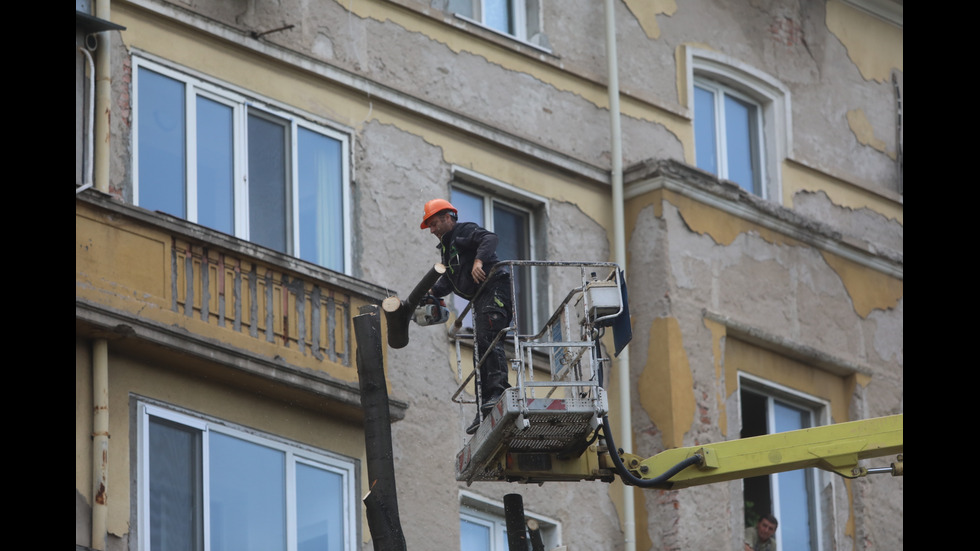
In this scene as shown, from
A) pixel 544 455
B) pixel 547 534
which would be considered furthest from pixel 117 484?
pixel 547 534

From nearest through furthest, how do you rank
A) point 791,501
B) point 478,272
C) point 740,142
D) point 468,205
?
point 478,272
point 468,205
point 791,501
point 740,142

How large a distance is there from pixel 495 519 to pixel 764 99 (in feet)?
24.1

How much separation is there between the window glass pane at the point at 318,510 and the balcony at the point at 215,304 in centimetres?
65

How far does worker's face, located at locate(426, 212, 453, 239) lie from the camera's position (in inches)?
691

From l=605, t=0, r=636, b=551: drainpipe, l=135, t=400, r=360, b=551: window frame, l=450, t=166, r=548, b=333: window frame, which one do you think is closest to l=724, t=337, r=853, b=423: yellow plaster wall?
l=605, t=0, r=636, b=551: drainpipe

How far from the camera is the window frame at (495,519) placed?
2136 cm

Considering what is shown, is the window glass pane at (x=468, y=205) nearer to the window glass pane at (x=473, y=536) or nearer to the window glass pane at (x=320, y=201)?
the window glass pane at (x=320, y=201)

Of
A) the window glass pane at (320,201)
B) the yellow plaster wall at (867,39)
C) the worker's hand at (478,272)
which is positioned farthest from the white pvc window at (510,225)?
the yellow plaster wall at (867,39)

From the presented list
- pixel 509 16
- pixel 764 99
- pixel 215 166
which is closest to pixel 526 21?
pixel 509 16

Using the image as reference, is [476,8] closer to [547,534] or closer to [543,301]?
[543,301]

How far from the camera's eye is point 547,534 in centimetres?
2198

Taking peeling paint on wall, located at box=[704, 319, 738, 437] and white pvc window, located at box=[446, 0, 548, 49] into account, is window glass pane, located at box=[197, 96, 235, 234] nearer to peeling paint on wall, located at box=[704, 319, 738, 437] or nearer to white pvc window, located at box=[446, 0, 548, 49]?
white pvc window, located at box=[446, 0, 548, 49]

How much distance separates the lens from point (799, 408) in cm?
2492

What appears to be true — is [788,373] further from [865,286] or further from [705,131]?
[705,131]
